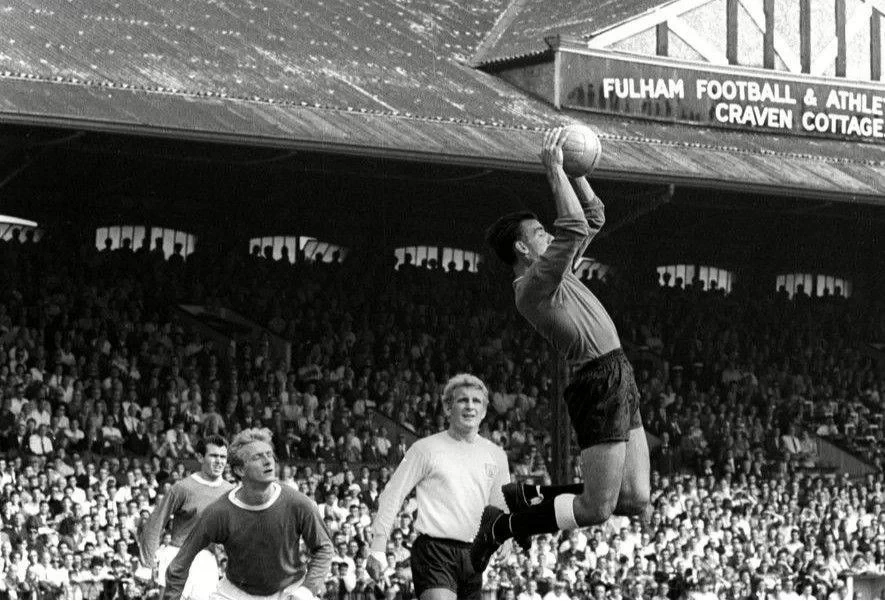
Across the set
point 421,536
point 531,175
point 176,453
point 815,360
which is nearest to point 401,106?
point 531,175

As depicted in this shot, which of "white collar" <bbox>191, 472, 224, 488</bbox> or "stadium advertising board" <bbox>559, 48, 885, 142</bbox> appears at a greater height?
"stadium advertising board" <bbox>559, 48, 885, 142</bbox>

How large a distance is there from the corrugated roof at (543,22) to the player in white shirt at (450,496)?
55.9 feet

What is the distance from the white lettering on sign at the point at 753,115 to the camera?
91.0 ft

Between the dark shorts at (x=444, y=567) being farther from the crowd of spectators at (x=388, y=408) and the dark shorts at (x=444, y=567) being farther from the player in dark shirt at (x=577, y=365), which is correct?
the crowd of spectators at (x=388, y=408)

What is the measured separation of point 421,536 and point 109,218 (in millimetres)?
18160

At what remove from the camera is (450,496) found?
1045 centimetres

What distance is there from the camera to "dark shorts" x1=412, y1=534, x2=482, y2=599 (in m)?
10.3

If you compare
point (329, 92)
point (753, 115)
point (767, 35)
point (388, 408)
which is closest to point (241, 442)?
point (329, 92)

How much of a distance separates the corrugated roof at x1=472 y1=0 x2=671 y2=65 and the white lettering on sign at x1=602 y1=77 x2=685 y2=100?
795mm

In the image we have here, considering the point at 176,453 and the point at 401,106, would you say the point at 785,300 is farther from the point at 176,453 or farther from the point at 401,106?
the point at 176,453

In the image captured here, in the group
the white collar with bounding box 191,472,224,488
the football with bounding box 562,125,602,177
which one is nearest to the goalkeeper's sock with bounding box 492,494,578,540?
the football with bounding box 562,125,602,177

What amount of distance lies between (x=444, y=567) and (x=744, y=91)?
61.5ft

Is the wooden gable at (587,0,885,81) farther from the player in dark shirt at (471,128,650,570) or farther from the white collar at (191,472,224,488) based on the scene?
the player in dark shirt at (471,128,650,570)

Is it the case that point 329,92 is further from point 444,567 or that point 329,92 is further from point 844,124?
point 444,567
